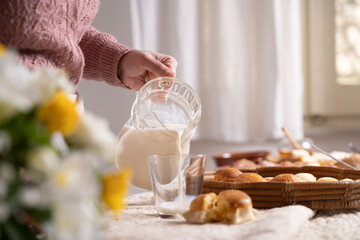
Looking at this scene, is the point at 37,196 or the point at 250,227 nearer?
the point at 37,196

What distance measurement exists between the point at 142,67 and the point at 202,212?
0.46 meters

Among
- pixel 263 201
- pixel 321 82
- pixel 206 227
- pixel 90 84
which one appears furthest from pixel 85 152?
pixel 321 82

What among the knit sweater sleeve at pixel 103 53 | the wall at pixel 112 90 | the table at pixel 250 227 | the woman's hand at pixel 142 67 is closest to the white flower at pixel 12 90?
the table at pixel 250 227

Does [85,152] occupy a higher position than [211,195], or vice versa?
[85,152]

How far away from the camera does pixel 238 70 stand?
201cm

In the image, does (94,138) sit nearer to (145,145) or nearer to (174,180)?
(174,180)

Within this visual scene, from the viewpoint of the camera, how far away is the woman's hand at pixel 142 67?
3.06ft

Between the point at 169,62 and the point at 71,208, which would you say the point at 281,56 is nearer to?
the point at 169,62

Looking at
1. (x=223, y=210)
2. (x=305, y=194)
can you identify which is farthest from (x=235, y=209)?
(x=305, y=194)

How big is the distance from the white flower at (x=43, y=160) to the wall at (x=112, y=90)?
4.74 ft

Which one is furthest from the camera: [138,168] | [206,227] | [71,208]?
[138,168]

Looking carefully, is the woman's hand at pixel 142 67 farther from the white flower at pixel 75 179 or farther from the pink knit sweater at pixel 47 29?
the white flower at pixel 75 179

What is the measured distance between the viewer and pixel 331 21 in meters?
2.31

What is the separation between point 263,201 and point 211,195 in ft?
0.40
